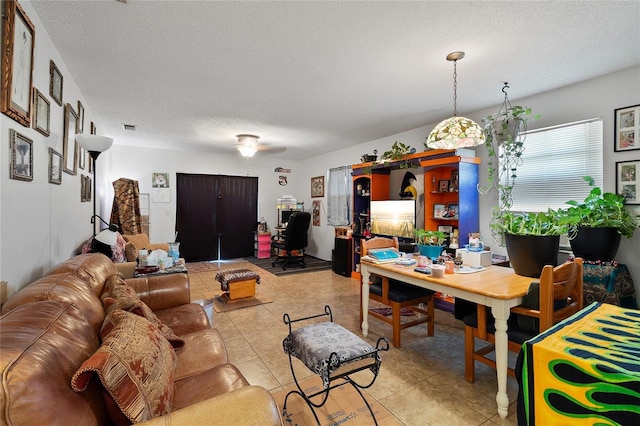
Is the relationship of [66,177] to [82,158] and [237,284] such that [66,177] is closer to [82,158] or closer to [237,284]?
[82,158]

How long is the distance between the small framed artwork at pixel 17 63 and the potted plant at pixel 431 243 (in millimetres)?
2803

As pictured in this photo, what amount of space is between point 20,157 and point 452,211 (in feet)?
13.4

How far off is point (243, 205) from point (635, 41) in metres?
6.69

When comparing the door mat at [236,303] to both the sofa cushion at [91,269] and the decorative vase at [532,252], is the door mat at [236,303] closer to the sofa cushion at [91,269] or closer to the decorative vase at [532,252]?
the sofa cushion at [91,269]

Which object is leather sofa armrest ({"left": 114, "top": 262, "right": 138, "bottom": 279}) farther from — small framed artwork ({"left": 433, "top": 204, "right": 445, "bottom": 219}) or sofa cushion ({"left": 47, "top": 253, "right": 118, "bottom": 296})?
small framed artwork ({"left": 433, "top": 204, "right": 445, "bottom": 219})

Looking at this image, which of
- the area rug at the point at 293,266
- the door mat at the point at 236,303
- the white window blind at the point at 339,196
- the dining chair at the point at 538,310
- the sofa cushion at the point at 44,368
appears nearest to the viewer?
the sofa cushion at the point at 44,368

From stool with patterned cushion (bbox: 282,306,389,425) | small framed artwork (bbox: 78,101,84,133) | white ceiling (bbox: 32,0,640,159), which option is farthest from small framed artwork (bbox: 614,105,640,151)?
small framed artwork (bbox: 78,101,84,133)

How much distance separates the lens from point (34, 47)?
1.76m

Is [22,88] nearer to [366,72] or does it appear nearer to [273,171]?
[366,72]

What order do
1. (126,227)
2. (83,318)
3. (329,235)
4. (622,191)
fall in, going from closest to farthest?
(83,318)
(622,191)
(126,227)
(329,235)

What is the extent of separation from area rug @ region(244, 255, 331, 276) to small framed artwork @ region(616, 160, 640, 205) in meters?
4.49

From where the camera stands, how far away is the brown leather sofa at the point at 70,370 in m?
0.74

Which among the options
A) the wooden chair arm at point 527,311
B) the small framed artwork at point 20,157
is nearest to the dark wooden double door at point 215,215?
the small framed artwork at point 20,157

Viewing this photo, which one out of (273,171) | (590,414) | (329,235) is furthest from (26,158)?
(273,171)
